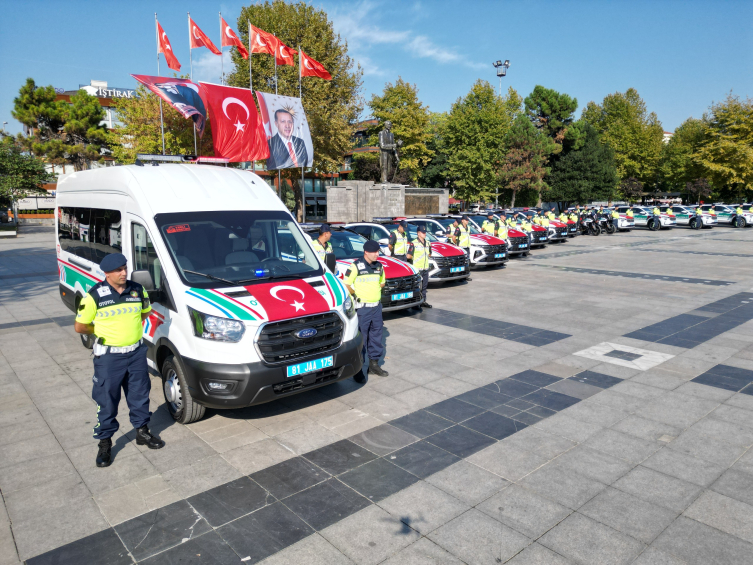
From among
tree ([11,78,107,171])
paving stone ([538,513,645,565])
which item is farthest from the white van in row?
tree ([11,78,107,171])

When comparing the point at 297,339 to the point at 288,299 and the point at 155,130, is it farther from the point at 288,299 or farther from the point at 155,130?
the point at 155,130

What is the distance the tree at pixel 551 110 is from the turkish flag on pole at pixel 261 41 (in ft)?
119

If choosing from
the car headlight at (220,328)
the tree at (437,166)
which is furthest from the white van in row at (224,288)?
the tree at (437,166)

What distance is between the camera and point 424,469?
179 inches

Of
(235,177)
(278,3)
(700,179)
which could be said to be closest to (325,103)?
(278,3)

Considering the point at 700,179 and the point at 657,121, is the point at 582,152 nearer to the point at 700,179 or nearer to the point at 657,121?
the point at 700,179

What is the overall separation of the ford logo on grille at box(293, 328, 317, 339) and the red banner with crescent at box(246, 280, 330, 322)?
0.15m

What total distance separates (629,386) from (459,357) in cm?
235

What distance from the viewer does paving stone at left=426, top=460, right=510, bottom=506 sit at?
4156 millimetres

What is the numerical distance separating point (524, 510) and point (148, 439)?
3.52 m

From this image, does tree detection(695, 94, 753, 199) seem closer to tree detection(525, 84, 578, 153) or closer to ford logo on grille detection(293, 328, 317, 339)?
tree detection(525, 84, 578, 153)

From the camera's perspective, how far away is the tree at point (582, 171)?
1953 inches

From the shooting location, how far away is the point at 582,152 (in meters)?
50.0

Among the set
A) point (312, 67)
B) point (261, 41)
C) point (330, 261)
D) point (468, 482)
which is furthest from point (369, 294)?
point (312, 67)
